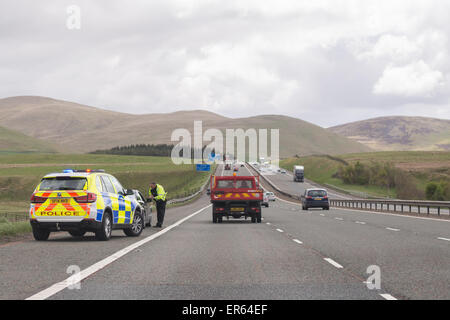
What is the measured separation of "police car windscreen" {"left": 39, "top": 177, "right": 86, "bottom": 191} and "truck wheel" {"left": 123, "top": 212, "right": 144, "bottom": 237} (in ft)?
9.67

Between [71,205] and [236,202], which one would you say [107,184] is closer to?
[71,205]

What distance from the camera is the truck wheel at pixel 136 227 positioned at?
20087 mm

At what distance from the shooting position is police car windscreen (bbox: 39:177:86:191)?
57.4 feet

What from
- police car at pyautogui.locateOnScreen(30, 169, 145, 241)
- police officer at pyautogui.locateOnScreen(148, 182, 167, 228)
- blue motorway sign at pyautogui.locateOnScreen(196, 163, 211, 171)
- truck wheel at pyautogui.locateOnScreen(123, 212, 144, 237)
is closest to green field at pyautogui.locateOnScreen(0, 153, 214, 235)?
blue motorway sign at pyautogui.locateOnScreen(196, 163, 211, 171)

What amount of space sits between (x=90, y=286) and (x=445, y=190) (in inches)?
2972

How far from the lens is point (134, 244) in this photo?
17.0 meters

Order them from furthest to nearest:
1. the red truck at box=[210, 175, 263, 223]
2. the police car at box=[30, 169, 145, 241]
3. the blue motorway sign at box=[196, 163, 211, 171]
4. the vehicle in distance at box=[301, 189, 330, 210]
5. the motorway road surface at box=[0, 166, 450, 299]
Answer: the blue motorway sign at box=[196, 163, 211, 171] → the vehicle in distance at box=[301, 189, 330, 210] → the red truck at box=[210, 175, 263, 223] → the police car at box=[30, 169, 145, 241] → the motorway road surface at box=[0, 166, 450, 299]

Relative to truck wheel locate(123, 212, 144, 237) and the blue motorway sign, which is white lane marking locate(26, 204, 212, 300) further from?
the blue motorway sign

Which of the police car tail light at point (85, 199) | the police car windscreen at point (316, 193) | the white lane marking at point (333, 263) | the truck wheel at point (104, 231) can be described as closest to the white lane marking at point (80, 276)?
the truck wheel at point (104, 231)

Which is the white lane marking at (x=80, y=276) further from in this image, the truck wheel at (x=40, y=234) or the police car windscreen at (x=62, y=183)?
the truck wheel at (x=40, y=234)

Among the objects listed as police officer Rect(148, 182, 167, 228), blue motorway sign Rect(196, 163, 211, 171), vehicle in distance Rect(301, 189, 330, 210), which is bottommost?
vehicle in distance Rect(301, 189, 330, 210)

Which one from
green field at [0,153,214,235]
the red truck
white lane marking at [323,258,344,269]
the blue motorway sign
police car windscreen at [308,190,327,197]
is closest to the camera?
white lane marking at [323,258,344,269]

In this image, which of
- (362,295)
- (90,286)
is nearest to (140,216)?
(90,286)
